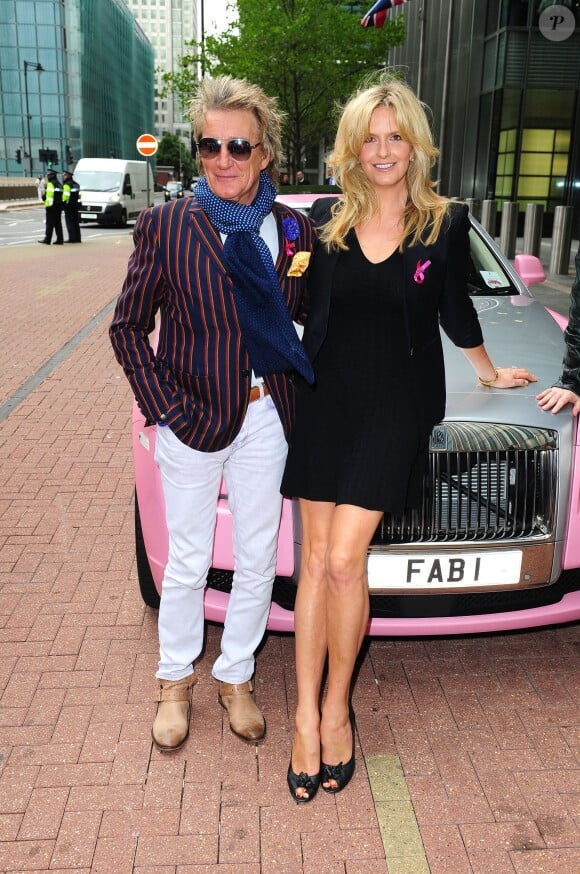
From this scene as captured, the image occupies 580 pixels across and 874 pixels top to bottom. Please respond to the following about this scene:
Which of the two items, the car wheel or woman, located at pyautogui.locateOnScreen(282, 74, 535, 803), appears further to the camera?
the car wheel

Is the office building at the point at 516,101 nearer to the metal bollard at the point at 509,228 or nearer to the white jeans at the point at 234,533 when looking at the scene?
the metal bollard at the point at 509,228

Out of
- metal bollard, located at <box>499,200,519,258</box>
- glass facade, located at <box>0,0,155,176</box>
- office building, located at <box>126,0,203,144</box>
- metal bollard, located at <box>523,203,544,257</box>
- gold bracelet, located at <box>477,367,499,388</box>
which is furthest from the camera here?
office building, located at <box>126,0,203,144</box>

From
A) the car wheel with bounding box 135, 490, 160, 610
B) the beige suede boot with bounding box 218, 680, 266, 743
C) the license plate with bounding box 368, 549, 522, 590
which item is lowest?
the beige suede boot with bounding box 218, 680, 266, 743

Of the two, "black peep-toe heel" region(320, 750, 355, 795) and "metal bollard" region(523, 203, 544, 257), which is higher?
"metal bollard" region(523, 203, 544, 257)

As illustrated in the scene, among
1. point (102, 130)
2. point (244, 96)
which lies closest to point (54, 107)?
point (102, 130)

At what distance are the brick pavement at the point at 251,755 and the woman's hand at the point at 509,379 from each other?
0.91 metres

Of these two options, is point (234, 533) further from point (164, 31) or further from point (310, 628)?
point (164, 31)

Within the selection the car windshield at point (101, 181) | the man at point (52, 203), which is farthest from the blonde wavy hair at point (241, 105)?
the car windshield at point (101, 181)

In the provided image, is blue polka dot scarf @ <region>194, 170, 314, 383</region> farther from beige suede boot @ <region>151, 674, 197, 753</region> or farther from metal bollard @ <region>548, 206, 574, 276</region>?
metal bollard @ <region>548, 206, 574, 276</region>

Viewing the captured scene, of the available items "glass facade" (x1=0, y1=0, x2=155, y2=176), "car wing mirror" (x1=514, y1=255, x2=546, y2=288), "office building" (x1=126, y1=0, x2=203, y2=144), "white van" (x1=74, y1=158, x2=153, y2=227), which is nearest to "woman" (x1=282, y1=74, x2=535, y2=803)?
"car wing mirror" (x1=514, y1=255, x2=546, y2=288)

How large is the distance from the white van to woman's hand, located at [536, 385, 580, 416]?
29634 millimetres

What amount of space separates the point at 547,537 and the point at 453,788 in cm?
81

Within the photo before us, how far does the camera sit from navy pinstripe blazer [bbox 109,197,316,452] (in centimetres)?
239

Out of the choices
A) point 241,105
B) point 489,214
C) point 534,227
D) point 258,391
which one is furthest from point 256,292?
point 489,214
